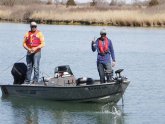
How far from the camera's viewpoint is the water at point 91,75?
12883 mm

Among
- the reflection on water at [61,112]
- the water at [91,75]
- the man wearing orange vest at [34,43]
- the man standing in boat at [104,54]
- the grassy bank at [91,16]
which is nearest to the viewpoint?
the reflection on water at [61,112]

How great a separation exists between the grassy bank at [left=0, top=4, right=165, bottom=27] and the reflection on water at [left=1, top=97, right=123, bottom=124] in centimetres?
3163

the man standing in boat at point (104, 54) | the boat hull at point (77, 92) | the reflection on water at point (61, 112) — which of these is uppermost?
the man standing in boat at point (104, 54)

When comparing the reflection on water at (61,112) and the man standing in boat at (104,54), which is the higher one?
the man standing in boat at (104,54)

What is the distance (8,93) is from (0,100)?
1.36ft

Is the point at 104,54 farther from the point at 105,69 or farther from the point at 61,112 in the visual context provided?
the point at 61,112

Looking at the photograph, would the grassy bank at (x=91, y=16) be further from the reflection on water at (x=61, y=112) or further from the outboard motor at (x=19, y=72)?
the reflection on water at (x=61, y=112)

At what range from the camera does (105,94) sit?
13984mm

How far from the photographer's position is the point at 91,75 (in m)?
19.4

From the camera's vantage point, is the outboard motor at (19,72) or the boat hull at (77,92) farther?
the outboard motor at (19,72)

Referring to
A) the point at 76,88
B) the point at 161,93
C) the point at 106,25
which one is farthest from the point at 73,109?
the point at 106,25

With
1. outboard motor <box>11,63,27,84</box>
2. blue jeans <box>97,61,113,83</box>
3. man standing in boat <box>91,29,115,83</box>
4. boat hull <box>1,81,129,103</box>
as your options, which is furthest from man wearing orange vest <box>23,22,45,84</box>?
blue jeans <box>97,61,113,83</box>

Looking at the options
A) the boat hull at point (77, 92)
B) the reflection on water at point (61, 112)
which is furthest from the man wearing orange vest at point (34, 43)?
the reflection on water at point (61, 112)

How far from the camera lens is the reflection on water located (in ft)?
41.2
